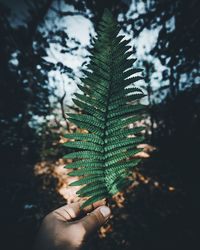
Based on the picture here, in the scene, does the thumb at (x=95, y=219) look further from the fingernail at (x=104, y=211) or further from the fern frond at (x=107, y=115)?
the fern frond at (x=107, y=115)

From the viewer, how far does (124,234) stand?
4.57 meters

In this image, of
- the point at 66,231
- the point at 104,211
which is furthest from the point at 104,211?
the point at 66,231

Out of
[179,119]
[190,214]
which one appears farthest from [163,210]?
[179,119]

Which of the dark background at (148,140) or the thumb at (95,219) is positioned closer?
the thumb at (95,219)

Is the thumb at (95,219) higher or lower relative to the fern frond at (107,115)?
lower

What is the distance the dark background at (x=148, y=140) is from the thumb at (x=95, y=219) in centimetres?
197

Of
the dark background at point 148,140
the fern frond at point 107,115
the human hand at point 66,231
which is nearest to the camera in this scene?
the fern frond at point 107,115

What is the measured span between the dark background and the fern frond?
6.81 feet

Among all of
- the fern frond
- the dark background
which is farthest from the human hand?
the dark background

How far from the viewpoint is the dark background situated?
3.59m

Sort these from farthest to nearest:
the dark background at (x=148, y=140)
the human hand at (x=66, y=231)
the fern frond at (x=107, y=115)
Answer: the dark background at (x=148, y=140) → the human hand at (x=66, y=231) → the fern frond at (x=107, y=115)

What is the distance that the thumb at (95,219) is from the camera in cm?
125

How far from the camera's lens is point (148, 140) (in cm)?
721

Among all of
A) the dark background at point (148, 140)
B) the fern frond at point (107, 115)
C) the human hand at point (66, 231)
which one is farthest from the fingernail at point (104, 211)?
the dark background at point (148, 140)
